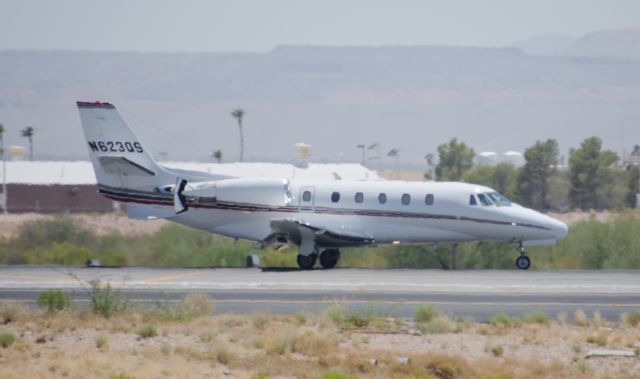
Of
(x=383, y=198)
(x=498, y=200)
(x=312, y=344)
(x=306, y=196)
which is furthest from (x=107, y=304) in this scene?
(x=498, y=200)

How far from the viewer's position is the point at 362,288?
1129 inches

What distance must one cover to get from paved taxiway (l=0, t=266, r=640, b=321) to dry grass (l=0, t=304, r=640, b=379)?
7.42 ft

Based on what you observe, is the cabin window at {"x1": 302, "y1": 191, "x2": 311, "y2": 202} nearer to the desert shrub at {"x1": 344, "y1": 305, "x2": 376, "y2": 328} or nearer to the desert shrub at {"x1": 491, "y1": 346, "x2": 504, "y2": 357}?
the desert shrub at {"x1": 344, "y1": 305, "x2": 376, "y2": 328}

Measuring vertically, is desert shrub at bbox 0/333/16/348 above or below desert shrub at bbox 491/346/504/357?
above

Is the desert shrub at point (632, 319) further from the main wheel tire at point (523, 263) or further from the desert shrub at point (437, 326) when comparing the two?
the main wheel tire at point (523, 263)

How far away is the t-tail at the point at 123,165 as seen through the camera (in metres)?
35.1

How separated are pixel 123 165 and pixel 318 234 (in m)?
5.80

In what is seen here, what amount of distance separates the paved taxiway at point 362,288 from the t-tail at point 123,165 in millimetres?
2046

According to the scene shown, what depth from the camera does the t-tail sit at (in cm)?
3506

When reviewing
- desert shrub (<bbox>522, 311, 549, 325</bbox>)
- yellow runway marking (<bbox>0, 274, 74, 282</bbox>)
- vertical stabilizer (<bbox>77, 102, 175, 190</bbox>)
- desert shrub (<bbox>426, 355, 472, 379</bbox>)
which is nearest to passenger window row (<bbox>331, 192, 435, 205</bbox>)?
vertical stabilizer (<bbox>77, 102, 175, 190</bbox>)

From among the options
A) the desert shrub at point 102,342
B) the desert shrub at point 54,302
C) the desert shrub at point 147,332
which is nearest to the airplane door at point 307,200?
the desert shrub at point 54,302

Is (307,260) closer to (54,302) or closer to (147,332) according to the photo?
(54,302)

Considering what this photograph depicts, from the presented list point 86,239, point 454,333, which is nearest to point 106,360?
point 454,333

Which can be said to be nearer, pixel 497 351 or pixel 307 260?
pixel 497 351
